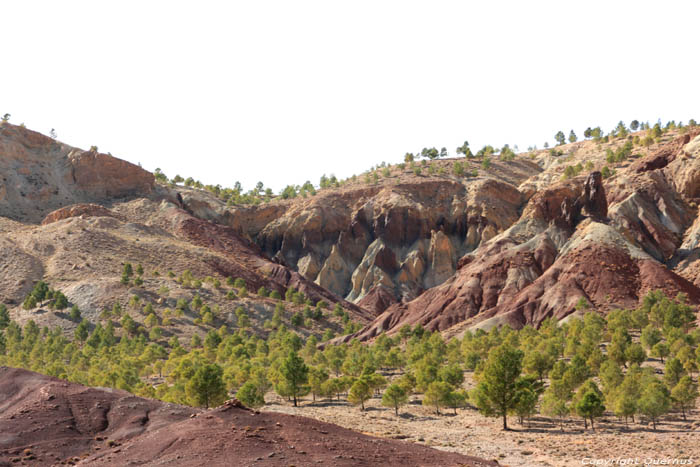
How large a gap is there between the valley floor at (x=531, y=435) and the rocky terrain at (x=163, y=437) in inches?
447

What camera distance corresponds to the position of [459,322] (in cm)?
12381

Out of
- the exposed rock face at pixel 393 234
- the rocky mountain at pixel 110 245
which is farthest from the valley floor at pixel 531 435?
the exposed rock face at pixel 393 234

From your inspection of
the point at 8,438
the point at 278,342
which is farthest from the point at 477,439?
the point at 278,342

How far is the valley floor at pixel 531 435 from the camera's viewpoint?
45.4 meters

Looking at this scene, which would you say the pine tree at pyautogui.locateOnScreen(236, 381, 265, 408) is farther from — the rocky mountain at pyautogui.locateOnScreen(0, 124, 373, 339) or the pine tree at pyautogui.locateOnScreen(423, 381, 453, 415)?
the rocky mountain at pyautogui.locateOnScreen(0, 124, 373, 339)

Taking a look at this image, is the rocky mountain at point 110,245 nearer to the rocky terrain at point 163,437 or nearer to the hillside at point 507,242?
the hillside at point 507,242

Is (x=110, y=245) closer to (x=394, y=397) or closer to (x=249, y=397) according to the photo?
(x=249, y=397)

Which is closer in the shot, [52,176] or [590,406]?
[590,406]

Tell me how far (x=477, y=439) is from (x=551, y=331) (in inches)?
1977

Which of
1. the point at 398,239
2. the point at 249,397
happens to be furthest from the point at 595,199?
the point at 249,397

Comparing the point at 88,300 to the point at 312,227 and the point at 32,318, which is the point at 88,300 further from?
the point at 312,227

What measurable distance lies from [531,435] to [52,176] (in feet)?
540

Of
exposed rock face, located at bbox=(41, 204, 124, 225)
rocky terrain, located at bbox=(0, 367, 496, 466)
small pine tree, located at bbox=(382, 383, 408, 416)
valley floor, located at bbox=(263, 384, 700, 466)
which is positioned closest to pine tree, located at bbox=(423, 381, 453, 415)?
valley floor, located at bbox=(263, 384, 700, 466)

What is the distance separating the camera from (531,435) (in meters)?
56.0
